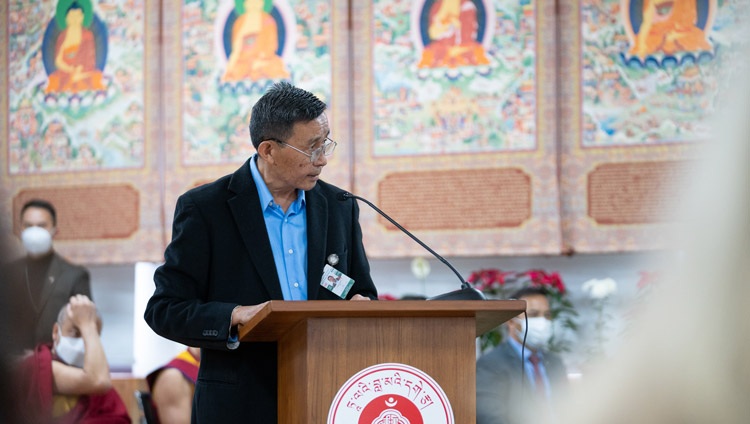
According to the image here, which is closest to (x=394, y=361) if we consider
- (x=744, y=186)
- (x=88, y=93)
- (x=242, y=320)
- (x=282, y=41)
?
(x=242, y=320)

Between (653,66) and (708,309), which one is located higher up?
(653,66)

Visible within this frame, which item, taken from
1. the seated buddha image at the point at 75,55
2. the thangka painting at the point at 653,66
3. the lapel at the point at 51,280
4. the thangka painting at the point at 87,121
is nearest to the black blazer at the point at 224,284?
the thangka painting at the point at 653,66

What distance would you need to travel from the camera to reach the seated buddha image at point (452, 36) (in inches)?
258

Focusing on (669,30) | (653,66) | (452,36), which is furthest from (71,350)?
(669,30)

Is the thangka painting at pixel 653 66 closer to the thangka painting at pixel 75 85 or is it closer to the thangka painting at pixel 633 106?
the thangka painting at pixel 633 106

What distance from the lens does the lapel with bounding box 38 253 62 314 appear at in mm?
6503

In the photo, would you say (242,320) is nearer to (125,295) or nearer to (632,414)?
(632,414)

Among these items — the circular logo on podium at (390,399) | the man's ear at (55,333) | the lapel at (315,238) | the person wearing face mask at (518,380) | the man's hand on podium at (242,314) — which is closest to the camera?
the circular logo on podium at (390,399)

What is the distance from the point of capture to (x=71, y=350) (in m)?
6.28

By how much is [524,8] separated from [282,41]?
166cm

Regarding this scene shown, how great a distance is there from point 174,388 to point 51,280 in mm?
1583

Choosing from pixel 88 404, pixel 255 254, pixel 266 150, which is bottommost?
pixel 88 404

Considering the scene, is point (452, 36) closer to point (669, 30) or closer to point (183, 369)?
point (669, 30)

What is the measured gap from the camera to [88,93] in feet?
23.5
